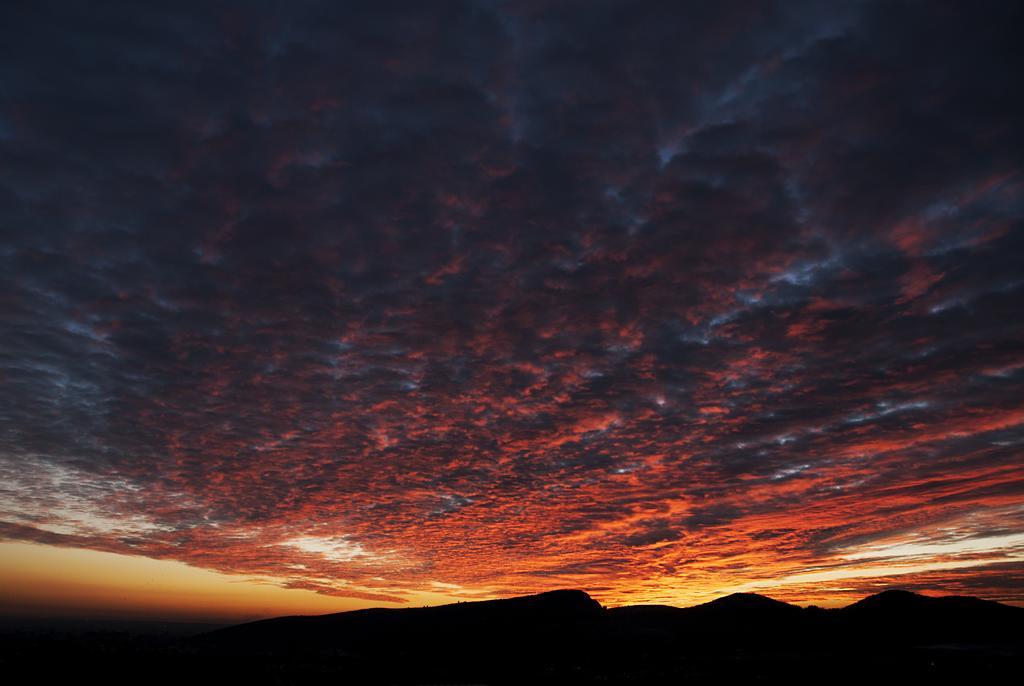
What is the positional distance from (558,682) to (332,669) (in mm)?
83083

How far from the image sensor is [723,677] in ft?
502

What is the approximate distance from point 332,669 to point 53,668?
268 feet

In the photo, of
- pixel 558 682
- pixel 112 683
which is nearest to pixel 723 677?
pixel 558 682

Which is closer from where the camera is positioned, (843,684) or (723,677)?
(843,684)

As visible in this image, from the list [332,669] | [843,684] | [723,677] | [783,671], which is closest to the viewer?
[843,684]

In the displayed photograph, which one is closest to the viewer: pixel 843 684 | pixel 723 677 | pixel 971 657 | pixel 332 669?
pixel 843 684

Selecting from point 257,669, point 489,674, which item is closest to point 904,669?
point 489,674

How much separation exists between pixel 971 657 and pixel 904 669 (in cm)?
4501

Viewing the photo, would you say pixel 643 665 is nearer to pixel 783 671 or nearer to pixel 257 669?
pixel 783 671

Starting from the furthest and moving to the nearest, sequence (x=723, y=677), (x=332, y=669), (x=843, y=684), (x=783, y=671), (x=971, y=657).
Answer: (x=332, y=669) < (x=971, y=657) < (x=783, y=671) < (x=723, y=677) < (x=843, y=684)

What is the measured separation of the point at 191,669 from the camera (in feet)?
614

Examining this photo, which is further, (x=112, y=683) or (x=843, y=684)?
(x=112, y=683)

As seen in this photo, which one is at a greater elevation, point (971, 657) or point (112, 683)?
point (971, 657)

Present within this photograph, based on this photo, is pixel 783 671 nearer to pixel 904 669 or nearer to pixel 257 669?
pixel 904 669
